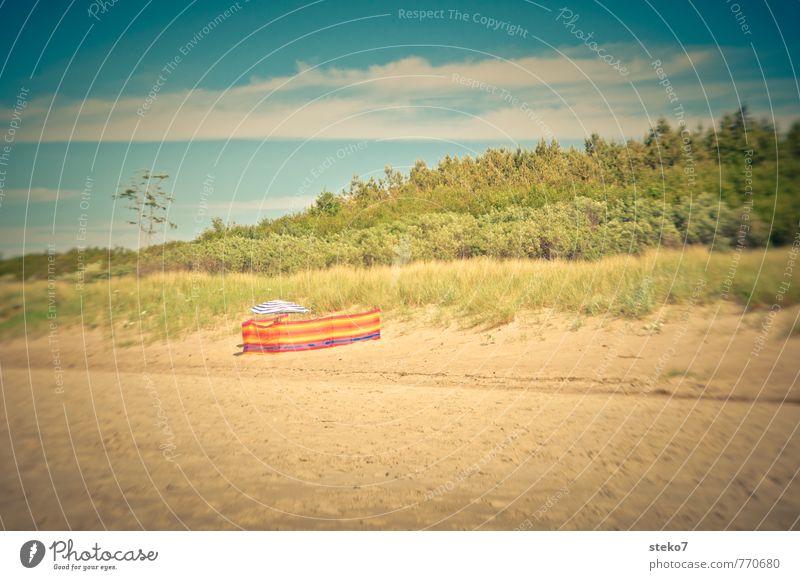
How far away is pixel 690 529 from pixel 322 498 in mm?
3267

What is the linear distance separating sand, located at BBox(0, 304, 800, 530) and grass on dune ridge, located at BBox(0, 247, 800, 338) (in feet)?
3.39

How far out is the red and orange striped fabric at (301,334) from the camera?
1347 cm

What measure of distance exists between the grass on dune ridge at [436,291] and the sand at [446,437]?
1.03 meters

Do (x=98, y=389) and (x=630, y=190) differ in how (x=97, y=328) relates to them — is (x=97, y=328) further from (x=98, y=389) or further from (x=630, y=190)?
(x=630, y=190)

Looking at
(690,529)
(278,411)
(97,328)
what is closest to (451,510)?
(690,529)

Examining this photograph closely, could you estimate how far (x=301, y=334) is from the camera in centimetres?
1348

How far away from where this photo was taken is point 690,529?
4.59 metres
